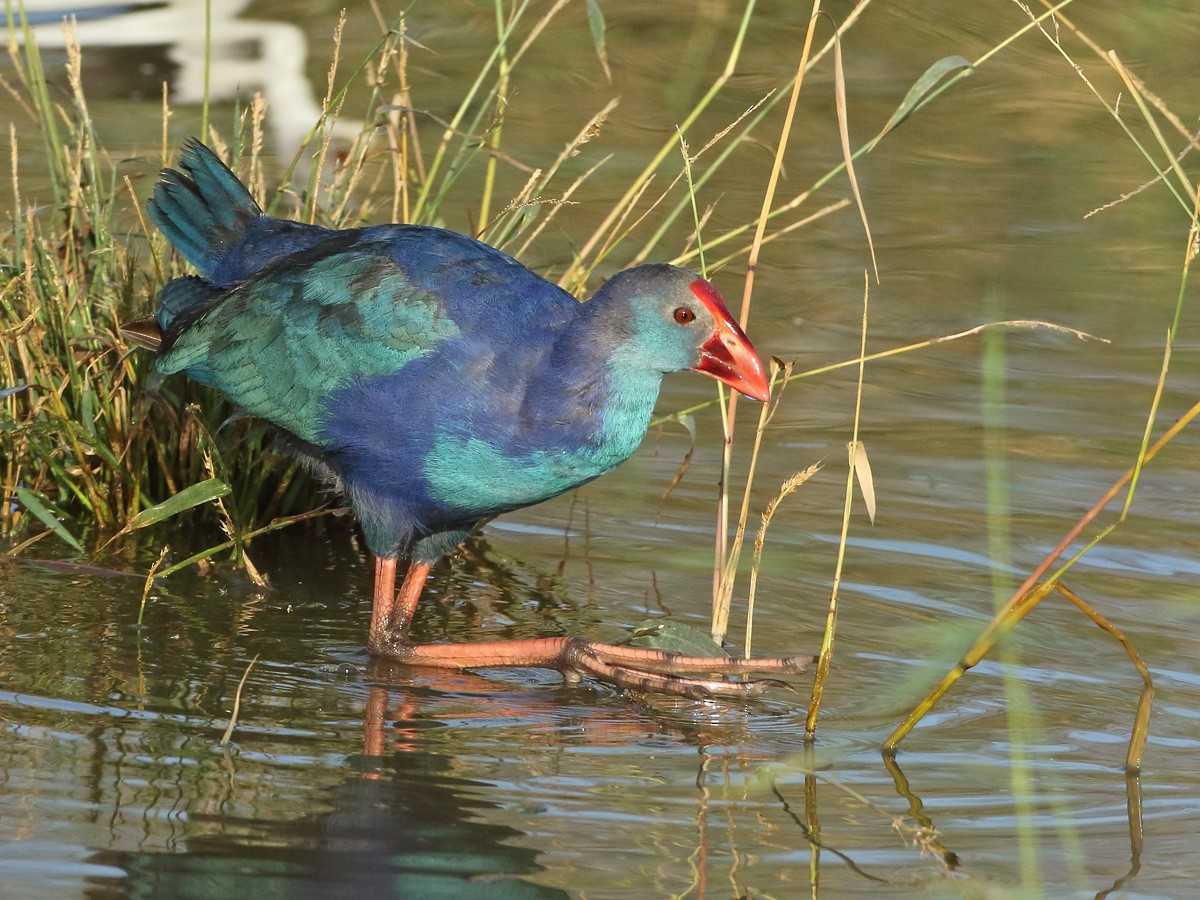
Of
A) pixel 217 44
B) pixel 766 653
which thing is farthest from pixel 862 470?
pixel 217 44

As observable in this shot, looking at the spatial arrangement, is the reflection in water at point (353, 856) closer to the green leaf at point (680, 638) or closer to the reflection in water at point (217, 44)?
the green leaf at point (680, 638)

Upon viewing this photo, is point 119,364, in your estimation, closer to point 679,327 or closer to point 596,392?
point 596,392

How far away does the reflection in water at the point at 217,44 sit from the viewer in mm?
7223

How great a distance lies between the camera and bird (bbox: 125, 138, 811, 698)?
3.15 metres

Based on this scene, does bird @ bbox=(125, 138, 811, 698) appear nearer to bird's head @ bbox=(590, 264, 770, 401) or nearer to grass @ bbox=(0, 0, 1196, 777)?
bird's head @ bbox=(590, 264, 770, 401)

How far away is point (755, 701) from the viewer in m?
3.31

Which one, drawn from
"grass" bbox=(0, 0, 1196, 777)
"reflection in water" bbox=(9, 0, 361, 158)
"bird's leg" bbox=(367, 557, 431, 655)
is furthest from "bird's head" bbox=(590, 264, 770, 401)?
"reflection in water" bbox=(9, 0, 361, 158)

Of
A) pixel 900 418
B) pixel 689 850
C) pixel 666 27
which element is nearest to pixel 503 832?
pixel 689 850

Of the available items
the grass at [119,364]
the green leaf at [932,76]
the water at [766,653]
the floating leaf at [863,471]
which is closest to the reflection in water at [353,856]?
the water at [766,653]

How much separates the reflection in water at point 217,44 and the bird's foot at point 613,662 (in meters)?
3.73

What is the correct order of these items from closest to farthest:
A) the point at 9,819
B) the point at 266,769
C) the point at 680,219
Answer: the point at 9,819
the point at 266,769
the point at 680,219

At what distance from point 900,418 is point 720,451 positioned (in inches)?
22.0

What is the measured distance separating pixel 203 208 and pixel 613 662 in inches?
52.4

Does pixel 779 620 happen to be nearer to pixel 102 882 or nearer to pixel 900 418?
pixel 900 418
